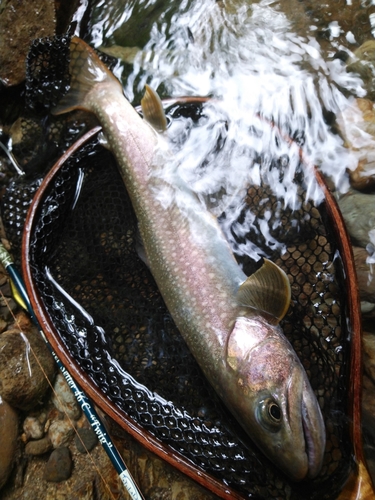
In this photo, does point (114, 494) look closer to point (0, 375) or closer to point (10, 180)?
point (0, 375)

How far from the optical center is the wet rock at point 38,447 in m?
2.83

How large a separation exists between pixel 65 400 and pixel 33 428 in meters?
0.28

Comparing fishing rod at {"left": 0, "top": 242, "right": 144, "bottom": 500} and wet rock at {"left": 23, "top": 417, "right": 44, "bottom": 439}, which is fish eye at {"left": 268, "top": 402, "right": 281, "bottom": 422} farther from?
wet rock at {"left": 23, "top": 417, "right": 44, "bottom": 439}

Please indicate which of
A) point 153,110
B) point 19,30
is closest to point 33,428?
point 153,110

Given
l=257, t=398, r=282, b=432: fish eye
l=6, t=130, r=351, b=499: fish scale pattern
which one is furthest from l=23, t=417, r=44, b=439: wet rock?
l=257, t=398, r=282, b=432: fish eye

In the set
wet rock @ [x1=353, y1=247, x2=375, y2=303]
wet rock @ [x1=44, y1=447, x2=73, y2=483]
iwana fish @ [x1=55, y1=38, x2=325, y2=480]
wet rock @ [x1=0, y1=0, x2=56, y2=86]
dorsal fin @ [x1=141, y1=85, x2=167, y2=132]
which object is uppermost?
wet rock @ [x1=0, y1=0, x2=56, y2=86]

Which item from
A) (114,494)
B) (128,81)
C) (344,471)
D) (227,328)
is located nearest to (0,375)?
(114,494)

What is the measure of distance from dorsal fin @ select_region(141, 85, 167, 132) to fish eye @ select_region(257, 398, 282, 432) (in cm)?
184

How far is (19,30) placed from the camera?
3.55m

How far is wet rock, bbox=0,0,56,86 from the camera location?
3.54m

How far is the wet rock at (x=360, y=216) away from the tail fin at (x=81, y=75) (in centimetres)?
183

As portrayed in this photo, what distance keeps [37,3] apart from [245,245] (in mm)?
2892

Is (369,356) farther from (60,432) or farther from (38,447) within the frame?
(38,447)

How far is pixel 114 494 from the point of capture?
2654 millimetres
